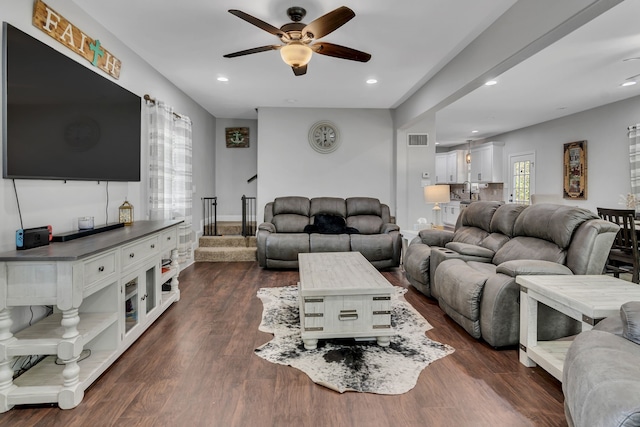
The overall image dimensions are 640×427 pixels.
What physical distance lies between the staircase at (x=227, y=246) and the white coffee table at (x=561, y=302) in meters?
4.27

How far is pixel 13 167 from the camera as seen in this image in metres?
2.09

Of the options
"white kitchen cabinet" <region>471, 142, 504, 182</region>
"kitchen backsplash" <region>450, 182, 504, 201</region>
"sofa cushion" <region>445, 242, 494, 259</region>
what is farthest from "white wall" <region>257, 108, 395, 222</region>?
"kitchen backsplash" <region>450, 182, 504, 201</region>

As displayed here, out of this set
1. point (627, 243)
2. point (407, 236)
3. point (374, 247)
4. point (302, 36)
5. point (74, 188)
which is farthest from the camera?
point (374, 247)

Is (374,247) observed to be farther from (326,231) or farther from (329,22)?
(329,22)

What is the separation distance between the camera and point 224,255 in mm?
5773

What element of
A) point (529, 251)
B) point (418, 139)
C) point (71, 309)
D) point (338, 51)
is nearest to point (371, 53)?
point (338, 51)

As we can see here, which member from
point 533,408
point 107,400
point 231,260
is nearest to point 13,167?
point 107,400

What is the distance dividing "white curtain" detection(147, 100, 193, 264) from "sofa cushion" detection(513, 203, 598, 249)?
364cm

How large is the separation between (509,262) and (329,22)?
2274 millimetres

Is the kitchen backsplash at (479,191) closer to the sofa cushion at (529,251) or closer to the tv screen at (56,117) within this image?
the sofa cushion at (529,251)

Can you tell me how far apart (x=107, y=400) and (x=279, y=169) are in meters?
4.99

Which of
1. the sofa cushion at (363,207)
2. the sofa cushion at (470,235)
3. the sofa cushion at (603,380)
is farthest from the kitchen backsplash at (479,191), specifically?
the sofa cushion at (603,380)

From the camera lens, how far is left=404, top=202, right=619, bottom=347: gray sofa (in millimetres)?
2496

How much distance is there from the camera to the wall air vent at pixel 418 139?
6527 mm
